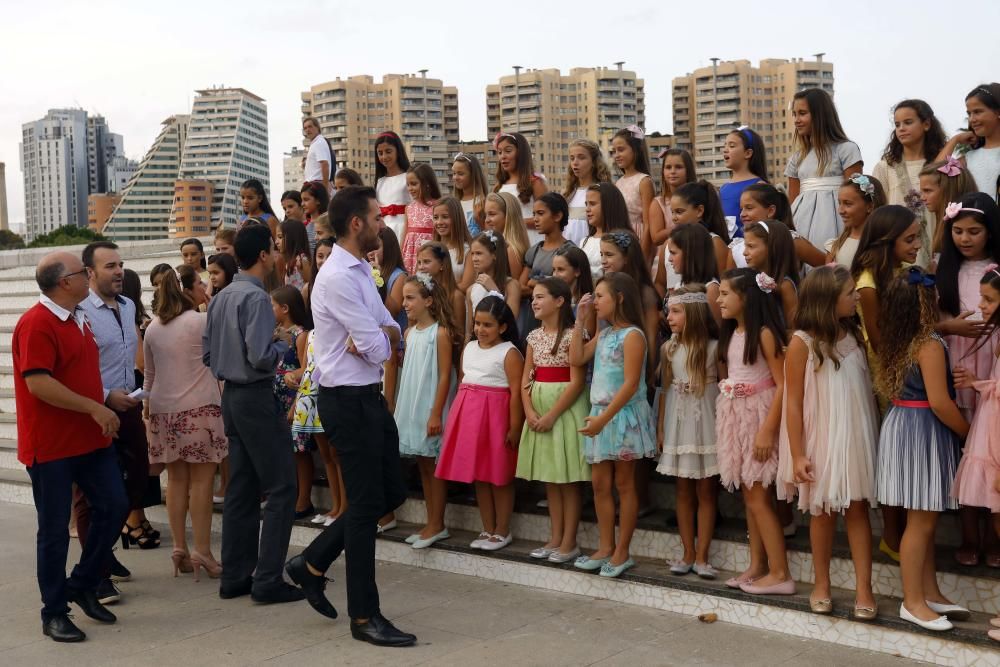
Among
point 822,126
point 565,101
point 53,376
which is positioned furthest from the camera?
point 565,101

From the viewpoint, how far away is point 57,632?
5.07 meters

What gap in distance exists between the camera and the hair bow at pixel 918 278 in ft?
14.7

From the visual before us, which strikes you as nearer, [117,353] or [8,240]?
[117,353]

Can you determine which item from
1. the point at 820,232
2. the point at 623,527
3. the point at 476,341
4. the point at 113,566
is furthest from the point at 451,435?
the point at 820,232

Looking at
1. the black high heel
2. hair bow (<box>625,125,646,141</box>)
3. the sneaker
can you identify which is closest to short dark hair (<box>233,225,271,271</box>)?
the sneaker

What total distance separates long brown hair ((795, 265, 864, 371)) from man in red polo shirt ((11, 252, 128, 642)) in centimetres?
342

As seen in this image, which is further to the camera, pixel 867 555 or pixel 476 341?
pixel 476 341

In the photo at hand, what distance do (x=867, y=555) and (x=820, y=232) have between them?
8.28ft

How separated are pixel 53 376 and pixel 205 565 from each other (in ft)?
5.62

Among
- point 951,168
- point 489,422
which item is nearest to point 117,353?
point 489,422

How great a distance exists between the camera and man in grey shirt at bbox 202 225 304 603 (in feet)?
18.3

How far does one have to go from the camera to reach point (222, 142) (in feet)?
163

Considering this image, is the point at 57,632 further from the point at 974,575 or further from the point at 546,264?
the point at 974,575

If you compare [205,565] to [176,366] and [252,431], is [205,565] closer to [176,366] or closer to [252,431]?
[252,431]
